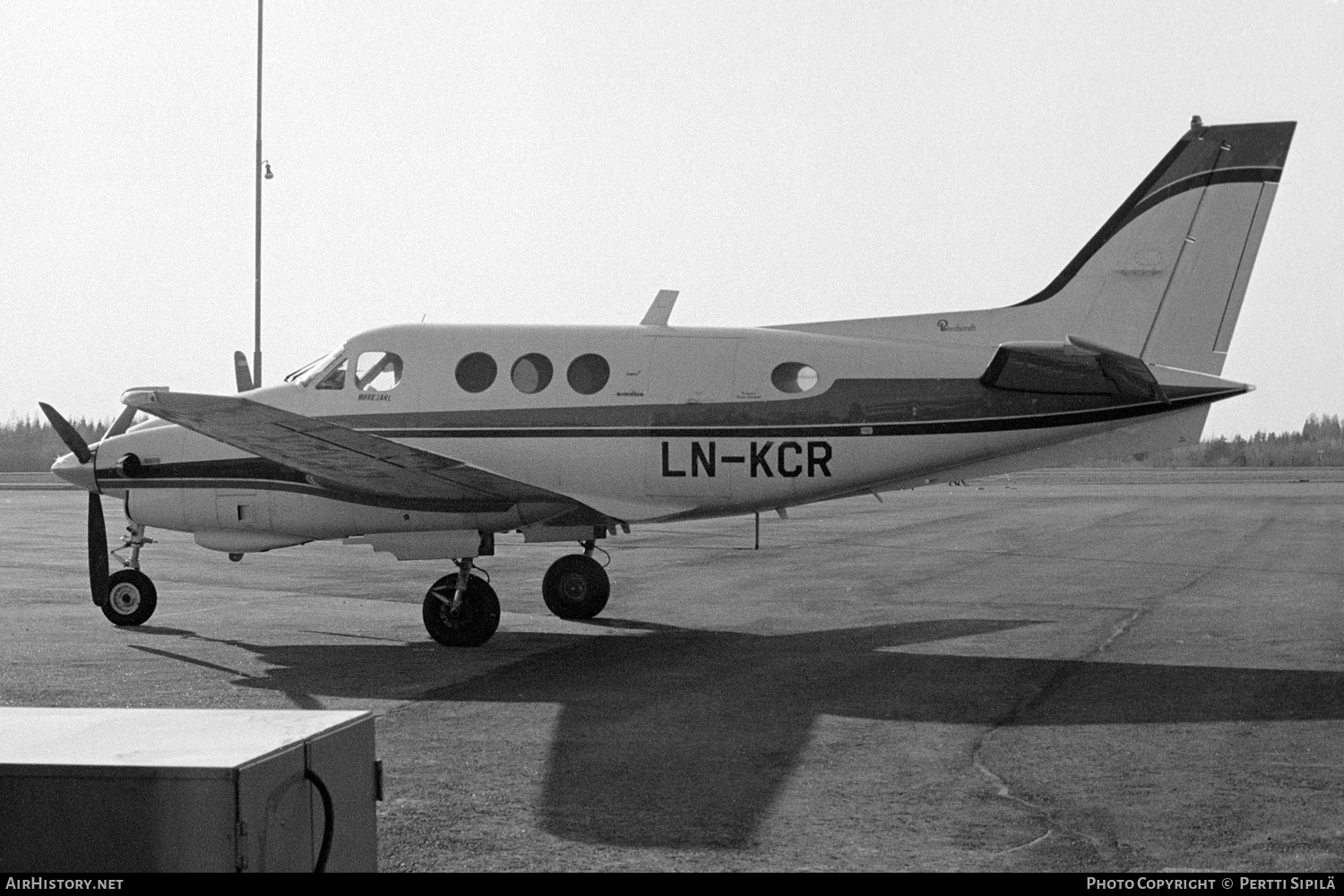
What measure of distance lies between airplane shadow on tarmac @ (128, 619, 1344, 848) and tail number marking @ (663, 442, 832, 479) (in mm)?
1818

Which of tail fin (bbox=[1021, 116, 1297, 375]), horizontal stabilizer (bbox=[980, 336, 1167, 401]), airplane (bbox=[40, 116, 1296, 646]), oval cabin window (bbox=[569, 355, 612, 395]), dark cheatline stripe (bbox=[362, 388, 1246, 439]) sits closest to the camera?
horizontal stabilizer (bbox=[980, 336, 1167, 401])

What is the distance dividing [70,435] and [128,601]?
6.82 ft

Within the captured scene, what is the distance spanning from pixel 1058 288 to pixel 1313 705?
18.7 ft

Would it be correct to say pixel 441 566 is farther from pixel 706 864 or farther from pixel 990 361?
pixel 706 864

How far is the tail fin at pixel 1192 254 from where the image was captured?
46.1 feet

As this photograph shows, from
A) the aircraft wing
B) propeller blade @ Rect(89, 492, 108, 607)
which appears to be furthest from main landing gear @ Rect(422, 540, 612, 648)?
propeller blade @ Rect(89, 492, 108, 607)

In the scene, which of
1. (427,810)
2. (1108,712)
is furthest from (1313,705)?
(427,810)

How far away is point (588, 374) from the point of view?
1478 cm

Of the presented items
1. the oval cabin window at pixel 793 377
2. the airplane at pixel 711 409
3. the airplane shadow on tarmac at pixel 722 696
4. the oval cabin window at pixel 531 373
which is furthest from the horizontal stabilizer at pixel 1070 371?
the oval cabin window at pixel 531 373

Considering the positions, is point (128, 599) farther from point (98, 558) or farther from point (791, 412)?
point (791, 412)

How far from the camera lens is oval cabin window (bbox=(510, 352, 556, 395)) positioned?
48.6 ft

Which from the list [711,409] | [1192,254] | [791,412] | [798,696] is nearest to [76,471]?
[711,409]

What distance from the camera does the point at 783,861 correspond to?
255 inches

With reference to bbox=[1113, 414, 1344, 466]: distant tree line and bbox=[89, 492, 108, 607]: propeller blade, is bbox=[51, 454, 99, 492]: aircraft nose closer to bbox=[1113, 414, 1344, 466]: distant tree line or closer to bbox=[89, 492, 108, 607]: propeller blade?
bbox=[89, 492, 108, 607]: propeller blade
